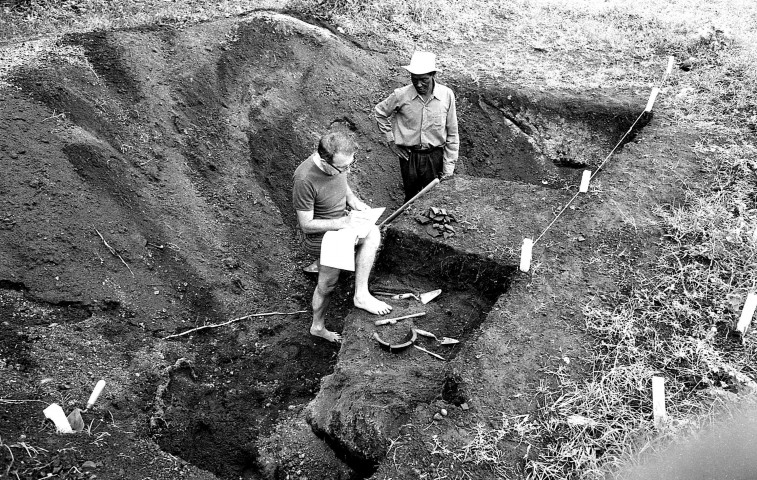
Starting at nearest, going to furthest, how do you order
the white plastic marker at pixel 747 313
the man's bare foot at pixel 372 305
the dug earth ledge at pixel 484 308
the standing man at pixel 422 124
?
the dug earth ledge at pixel 484 308
the white plastic marker at pixel 747 313
the man's bare foot at pixel 372 305
the standing man at pixel 422 124

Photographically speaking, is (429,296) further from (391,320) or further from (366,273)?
(366,273)

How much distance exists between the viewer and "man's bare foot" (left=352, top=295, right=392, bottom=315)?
193 inches

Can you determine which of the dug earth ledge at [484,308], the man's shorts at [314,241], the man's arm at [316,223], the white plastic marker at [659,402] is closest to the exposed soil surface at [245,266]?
the dug earth ledge at [484,308]

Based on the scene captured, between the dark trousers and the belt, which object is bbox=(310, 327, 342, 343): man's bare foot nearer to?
the dark trousers

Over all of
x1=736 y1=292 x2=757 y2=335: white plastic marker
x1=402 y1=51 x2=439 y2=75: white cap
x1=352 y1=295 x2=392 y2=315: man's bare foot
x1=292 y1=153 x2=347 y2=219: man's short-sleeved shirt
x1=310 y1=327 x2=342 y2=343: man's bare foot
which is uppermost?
x1=402 y1=51 x2=439 y2=75: white cap

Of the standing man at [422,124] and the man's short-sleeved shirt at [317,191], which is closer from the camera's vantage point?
the man's short-sleeved shirt at [317,191]

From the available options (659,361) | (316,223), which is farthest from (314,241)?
(659,361)

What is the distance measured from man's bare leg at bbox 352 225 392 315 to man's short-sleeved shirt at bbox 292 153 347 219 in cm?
38

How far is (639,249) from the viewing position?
5.07 meters

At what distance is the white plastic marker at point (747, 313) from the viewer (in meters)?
4.18

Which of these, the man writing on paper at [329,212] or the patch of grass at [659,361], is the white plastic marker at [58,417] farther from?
the patch of grass at [659,361]

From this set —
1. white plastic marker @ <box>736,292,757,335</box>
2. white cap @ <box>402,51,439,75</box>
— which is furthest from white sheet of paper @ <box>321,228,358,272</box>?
white plastic marker @ <box>736,292,757,335</box>

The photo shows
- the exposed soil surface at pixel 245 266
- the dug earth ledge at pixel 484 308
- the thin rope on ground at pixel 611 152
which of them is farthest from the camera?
the thin rope on ground at pixel 611 152

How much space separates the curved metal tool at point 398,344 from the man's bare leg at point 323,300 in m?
0.53
